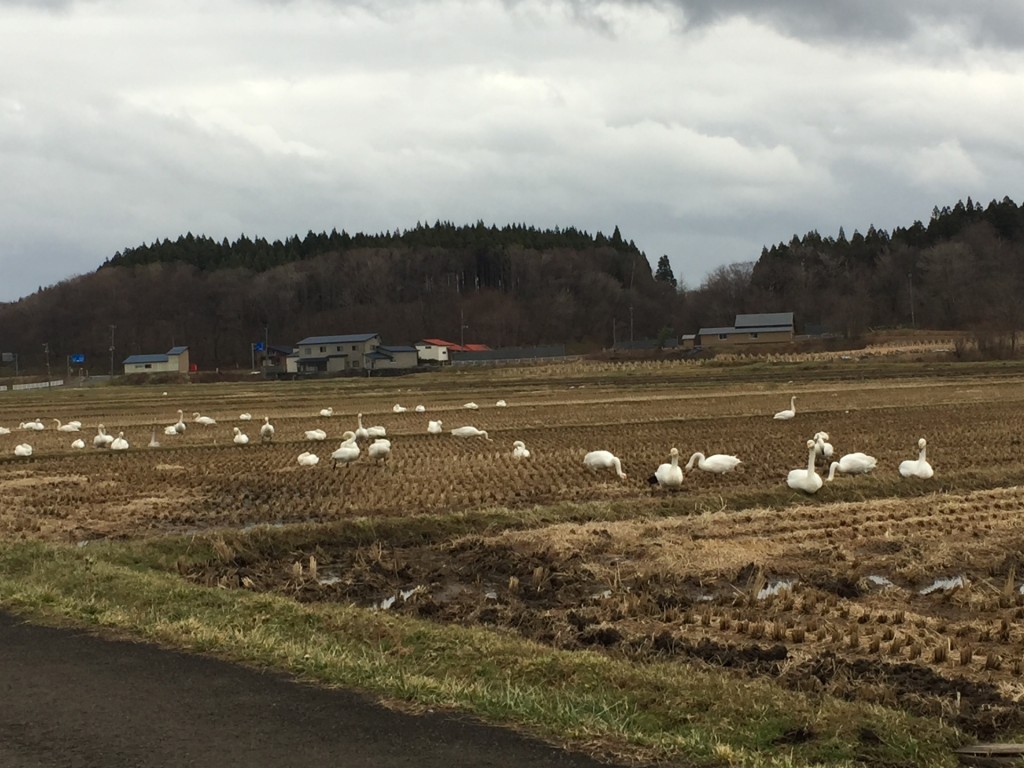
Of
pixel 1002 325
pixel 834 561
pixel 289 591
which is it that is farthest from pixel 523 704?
pixel 1002 325

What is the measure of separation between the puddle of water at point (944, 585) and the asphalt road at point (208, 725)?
18.2 ft

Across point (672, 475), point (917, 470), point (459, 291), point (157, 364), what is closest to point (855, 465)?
point (917, 470)

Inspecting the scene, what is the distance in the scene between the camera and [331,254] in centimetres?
15238

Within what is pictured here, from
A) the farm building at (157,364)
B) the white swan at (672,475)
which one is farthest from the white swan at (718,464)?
the farm building at (157,364)

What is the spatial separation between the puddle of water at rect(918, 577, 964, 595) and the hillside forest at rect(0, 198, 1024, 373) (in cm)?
10769

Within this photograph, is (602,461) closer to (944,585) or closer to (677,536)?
(677,536)

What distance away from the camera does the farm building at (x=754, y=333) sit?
99688mm

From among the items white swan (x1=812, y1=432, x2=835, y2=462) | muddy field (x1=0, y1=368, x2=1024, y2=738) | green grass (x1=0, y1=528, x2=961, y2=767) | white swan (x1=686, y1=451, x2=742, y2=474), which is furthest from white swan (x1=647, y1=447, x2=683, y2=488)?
green grass (x1=0, y1=528, x2=961, y2=767)

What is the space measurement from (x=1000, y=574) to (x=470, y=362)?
93707mm

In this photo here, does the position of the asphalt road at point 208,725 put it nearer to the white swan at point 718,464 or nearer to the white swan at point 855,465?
the white swan at point 718,464

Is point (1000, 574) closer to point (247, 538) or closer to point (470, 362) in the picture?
point (247, 538)

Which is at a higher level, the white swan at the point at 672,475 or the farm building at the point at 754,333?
the farm building at the point at 754,333

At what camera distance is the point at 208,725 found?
5.92 m

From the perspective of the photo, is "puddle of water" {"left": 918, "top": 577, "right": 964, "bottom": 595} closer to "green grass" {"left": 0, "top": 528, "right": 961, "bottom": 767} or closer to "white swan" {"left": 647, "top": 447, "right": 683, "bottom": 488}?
"green grass" {"left": 0, "top": 528, "right": 961, "bottom": 767}
